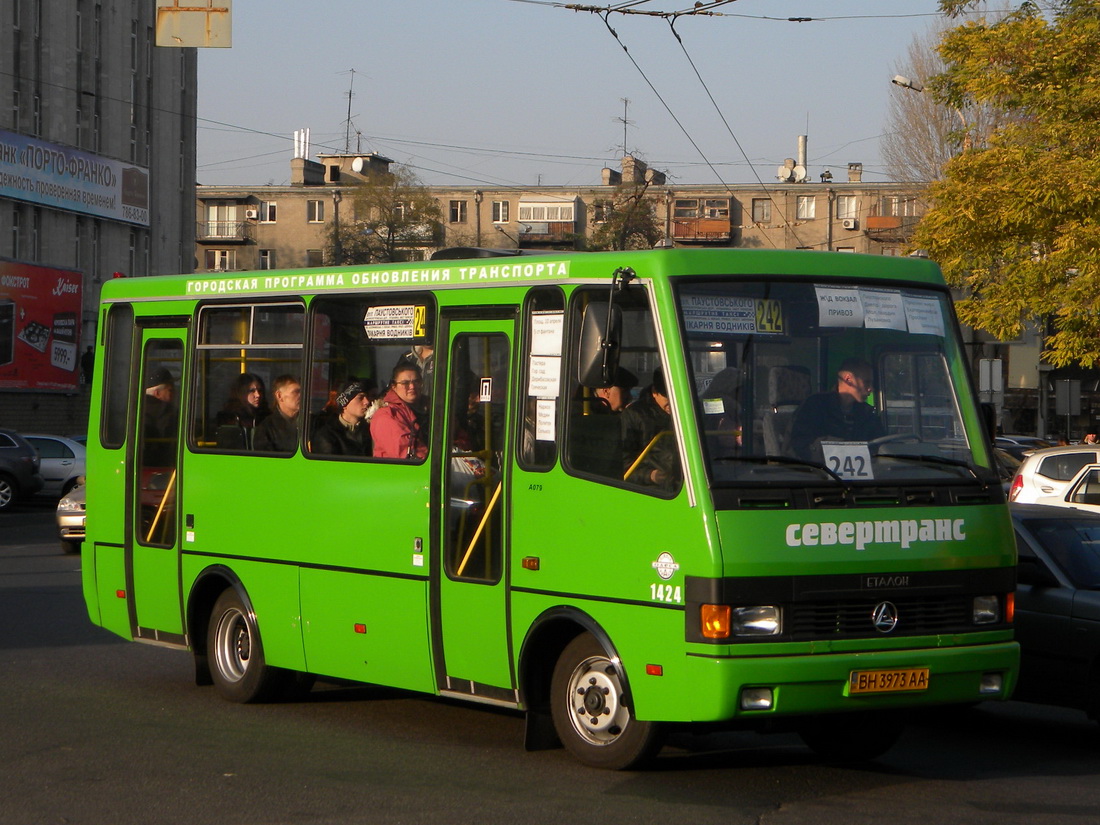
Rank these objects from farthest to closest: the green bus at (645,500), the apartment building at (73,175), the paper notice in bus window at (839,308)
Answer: the apartment building at (73,175) → the paper notice in bus window at (839,308) → the green bus at (645,500)

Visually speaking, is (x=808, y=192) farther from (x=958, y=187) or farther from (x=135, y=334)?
(x=135, y=334)

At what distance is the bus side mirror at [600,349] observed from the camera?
292 inches

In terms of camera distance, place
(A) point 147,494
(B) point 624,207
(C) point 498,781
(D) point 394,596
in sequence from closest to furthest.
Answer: (C) point 498,781
(D) point 394,596
(A) point 147,494
(B) point 624,207

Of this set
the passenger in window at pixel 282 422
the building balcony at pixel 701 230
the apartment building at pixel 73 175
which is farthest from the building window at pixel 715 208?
the passenger in window at pixel 282 422

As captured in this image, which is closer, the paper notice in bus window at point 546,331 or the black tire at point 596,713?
the black tire at point 596,713

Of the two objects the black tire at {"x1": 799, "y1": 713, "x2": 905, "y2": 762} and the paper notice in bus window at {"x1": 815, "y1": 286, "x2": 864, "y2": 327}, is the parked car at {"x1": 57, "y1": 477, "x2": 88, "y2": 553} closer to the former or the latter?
the black tire at {"x1": 799, "y1": 713, "x2": 905, "y2": 762}

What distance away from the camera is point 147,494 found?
1090 centimetres

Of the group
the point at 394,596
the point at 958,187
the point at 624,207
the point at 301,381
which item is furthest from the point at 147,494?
the point at 624,207

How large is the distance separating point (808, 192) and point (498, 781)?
82.8 metres

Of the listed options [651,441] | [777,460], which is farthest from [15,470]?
[777,460]

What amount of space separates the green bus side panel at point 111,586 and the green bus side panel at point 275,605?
48.2 inches

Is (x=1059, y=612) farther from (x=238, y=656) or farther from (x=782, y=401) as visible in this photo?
(x=238, y=656)

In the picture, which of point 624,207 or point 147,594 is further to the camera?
point 624,207

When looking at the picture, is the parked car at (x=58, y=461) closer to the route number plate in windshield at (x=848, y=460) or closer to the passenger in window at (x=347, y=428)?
the passenger in window at (x=347, y=428)
